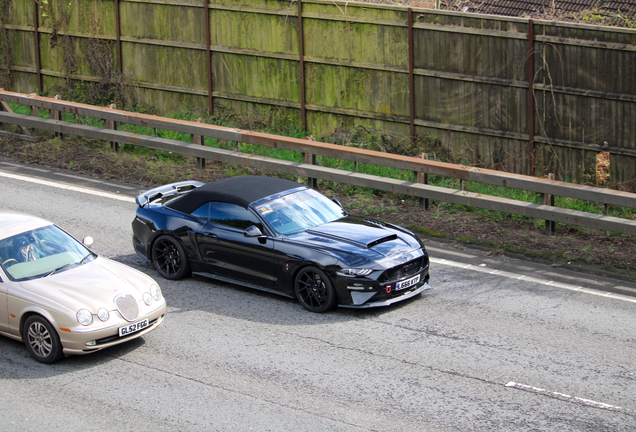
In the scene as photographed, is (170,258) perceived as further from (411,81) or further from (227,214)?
(411,81)

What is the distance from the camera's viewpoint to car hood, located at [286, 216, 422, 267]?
30.3 feet

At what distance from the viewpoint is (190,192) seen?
10.6 metres

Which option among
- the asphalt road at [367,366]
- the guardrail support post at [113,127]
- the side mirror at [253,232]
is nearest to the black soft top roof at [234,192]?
the side mirror at [253,232]

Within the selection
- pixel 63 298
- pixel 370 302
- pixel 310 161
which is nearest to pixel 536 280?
pixel 370 302

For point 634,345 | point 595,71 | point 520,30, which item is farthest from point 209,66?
point 634,345

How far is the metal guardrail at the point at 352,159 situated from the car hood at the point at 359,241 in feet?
8.28

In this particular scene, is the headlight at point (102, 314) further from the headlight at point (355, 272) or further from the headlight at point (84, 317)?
the headlight at point (355, 272)

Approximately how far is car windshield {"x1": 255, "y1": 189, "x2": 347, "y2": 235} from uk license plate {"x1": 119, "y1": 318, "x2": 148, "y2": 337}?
85.9 inches

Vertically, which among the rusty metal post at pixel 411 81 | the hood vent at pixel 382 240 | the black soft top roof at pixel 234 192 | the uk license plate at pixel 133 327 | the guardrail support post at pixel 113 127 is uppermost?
the rusty metal post at pixel 411 81

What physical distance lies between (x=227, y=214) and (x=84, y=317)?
2.71 metres

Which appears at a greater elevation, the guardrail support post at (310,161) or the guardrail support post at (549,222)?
the guardrail support post at (310,161)

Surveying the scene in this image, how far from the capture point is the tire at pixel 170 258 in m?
10.4

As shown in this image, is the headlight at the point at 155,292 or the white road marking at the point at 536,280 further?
the white road marking at the point at 536,280

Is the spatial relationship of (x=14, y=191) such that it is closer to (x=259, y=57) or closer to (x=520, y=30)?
(x=259, y=57)
